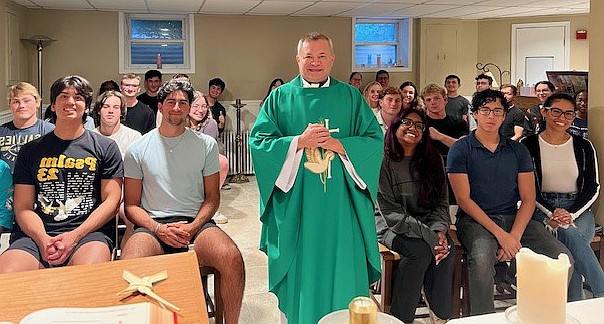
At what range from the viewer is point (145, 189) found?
8.67 feet

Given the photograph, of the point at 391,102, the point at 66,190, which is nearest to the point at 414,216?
the point at 391,102

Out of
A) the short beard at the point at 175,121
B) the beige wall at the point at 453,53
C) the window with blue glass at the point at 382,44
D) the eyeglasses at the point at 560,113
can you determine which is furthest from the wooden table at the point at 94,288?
the beige wall at the point at 453,53

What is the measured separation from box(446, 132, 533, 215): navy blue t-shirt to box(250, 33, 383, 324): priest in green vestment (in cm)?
62

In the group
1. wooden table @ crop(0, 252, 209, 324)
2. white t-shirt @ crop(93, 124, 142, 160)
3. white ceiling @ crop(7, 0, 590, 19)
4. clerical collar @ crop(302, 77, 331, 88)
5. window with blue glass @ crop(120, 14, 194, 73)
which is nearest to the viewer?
wooden table @ crop(0, 252, 209, 324)

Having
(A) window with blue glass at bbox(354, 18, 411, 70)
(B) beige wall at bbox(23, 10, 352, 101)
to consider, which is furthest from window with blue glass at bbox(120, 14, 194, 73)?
(A) window with blue glass at bbox(354, 18, 411, 70)

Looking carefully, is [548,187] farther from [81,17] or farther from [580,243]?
[81,17]

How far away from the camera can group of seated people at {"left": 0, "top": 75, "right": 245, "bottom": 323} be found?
94.7 inches

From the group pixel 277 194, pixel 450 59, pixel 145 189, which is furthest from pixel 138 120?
pixel 450 59

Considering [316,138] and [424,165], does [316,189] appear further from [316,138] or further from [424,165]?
[424,165]

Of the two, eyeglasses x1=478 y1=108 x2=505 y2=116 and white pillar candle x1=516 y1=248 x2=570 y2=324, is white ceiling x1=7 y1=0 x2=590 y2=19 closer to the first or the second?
eyeglasses x1=478 y1=108 x2=505 y2=116

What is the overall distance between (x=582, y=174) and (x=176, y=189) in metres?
2.15

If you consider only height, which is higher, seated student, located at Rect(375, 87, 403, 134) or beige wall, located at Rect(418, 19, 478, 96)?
beige wall, located at Rect(418, 19, 478, 96)

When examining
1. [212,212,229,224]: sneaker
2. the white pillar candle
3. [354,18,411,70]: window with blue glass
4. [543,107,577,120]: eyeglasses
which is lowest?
[212,212,229,224]: sneaker

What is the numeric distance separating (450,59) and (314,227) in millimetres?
6903
